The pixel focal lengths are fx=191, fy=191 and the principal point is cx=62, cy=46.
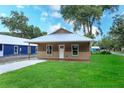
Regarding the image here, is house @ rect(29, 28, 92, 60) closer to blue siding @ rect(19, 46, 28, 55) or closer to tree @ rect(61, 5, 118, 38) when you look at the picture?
tree @ rect(61, 5, 118, 38)

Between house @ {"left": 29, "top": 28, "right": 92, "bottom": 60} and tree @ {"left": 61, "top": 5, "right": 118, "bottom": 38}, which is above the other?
tree @ {"left": 61, "top": 5, "right": 118, "bottom": 38}

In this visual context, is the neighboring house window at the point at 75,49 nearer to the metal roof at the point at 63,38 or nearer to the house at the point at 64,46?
the house at the point at 64,46

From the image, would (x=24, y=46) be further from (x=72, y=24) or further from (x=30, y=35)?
(x=72, y=24)

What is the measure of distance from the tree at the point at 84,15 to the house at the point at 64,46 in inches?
240

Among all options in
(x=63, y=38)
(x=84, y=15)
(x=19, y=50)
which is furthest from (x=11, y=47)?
(x=84, y=15)

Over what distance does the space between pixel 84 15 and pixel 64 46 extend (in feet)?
27.8

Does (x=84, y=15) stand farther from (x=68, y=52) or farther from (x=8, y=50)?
(x=8, y=50)

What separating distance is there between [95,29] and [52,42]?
12633 mm

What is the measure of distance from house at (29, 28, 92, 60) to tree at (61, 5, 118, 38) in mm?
6085

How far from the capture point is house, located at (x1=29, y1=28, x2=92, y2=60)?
1898 cm

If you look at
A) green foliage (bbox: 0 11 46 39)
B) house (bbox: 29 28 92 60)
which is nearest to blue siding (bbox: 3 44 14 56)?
house (bbox: 29 28 92 60)

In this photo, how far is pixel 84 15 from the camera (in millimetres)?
26312

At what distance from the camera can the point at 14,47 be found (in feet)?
81.4
